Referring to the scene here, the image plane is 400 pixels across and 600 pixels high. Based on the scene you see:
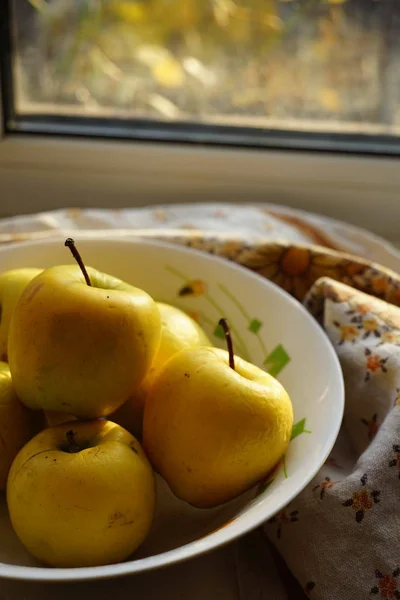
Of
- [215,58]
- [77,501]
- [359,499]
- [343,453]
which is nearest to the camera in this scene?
[77,501]

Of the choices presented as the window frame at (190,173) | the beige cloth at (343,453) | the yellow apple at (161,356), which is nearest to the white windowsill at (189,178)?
the window frame at (190,173)

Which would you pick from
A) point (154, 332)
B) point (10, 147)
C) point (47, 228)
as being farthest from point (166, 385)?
point (10, 147)

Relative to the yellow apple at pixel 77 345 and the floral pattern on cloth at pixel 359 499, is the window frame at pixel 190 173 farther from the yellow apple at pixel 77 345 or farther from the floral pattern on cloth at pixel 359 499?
the yellow apple at pixel 77 345

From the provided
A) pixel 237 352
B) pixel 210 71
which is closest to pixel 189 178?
pixel 210 71

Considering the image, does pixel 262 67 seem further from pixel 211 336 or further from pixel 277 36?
pixel 211 336

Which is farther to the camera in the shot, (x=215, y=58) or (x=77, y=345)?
(x=215, y=58)

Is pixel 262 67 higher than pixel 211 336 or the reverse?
higher

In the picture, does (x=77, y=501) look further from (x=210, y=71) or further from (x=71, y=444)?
(x=210, y=71)
